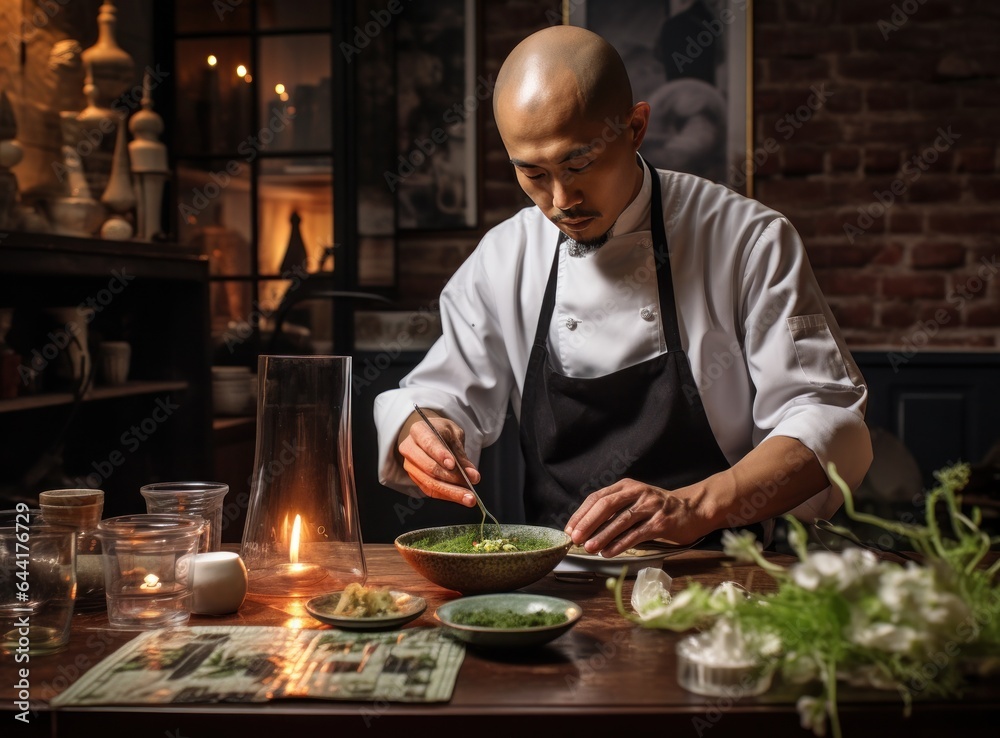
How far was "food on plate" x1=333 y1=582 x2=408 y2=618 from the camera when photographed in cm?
123

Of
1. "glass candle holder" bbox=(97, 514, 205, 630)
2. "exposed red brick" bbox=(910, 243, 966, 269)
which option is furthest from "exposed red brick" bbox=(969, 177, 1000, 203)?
"glass candle holder" bbox=(97, 514, 205, 630)

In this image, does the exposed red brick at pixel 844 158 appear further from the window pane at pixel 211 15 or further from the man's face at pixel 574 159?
the window pane at pixel 211 15

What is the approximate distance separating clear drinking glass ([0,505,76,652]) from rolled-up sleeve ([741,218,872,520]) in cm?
113

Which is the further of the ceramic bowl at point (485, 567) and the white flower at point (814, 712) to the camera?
the ceramic bowl at point (485, 567)

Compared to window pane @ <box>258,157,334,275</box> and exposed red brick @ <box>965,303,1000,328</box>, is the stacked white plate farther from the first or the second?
exposed red brick @ <box>965,303,1000,328</box>

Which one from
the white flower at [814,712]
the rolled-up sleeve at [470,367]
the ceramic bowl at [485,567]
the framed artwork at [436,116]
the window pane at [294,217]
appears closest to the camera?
the white flower at [814,712]

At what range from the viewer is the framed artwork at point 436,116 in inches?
145

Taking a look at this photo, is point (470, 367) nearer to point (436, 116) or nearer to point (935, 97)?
point (436, 116)

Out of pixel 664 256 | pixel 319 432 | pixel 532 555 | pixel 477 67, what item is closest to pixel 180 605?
pixel 319 432

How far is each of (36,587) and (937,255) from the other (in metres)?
3.20

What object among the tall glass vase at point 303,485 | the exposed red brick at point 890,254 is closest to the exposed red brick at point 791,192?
the exposed red brick at point 890,254

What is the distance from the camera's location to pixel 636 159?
2.05 meters

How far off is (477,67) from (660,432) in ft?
7.03

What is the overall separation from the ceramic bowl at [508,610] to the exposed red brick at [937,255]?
9.19ft
